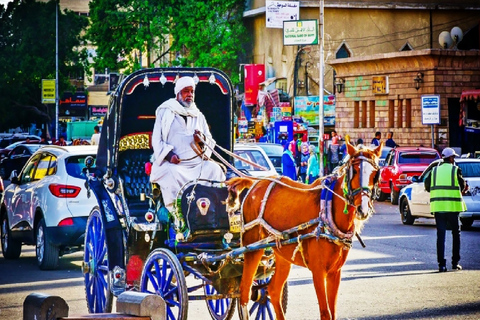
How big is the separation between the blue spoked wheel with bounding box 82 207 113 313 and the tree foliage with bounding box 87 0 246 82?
51.1m

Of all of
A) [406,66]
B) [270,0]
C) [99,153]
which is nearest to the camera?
[99,153]

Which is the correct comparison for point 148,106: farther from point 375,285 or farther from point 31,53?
point 31,53

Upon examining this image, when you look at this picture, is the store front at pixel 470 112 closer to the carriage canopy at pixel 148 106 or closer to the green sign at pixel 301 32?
the green sign at pixel 301 32

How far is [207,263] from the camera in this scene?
9.41 meters

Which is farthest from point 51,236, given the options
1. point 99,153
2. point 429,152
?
point 429,152

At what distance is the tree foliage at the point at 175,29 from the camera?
203 feet

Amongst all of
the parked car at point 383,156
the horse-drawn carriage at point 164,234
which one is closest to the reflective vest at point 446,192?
the horse-drawn carriage at point 164,234

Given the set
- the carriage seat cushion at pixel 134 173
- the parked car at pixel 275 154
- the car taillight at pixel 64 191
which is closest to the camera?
the carriage seat cushion at pixel 134 173

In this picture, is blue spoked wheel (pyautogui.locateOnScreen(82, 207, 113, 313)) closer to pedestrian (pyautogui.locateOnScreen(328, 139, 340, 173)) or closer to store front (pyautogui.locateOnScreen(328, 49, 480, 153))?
pedestrian (pyautogui.locateOnScreen(328, 139, 340, 173))

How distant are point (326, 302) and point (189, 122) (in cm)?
265

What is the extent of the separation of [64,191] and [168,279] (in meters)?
6.29

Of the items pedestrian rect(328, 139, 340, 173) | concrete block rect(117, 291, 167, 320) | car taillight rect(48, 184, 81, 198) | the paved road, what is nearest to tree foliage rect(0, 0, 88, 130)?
pedestrian rect(328, 139, 340, 173)

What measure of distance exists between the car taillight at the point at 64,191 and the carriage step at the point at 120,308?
9.24 m

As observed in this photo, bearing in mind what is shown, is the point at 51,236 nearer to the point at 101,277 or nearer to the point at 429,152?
the point at 101,277
